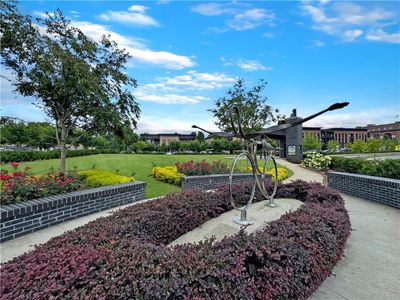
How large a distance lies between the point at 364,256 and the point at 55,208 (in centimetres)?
580

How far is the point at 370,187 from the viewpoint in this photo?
284 inches

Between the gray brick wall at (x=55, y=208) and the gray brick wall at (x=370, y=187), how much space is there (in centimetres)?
741

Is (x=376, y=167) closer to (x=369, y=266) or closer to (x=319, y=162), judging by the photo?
(x=319, y=162)

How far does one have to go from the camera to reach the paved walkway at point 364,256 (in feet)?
8.89

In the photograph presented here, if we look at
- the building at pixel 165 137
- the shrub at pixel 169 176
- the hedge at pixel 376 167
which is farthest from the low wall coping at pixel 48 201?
the building at pixel 165 137

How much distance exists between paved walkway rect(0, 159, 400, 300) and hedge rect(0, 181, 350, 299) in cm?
22

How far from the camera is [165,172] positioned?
10.2 meters

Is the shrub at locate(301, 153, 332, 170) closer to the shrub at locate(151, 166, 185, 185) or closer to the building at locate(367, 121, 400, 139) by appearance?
the shrub at locate(151, 166, 185, 185)

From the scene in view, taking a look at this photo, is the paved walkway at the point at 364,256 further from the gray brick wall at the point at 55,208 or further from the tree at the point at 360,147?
the tree at the point at 360,147

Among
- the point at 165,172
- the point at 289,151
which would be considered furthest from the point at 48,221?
the point at 289,151

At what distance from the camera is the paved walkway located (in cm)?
271

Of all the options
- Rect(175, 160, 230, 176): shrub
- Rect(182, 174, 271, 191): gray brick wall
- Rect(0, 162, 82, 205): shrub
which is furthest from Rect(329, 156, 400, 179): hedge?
Rect(0, 162, 82, 205): shrub

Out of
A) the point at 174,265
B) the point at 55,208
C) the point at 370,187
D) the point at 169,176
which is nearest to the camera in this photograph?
the point at 174,265

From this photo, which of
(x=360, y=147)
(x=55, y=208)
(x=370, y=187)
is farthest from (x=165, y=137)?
(x=55, y=208)
